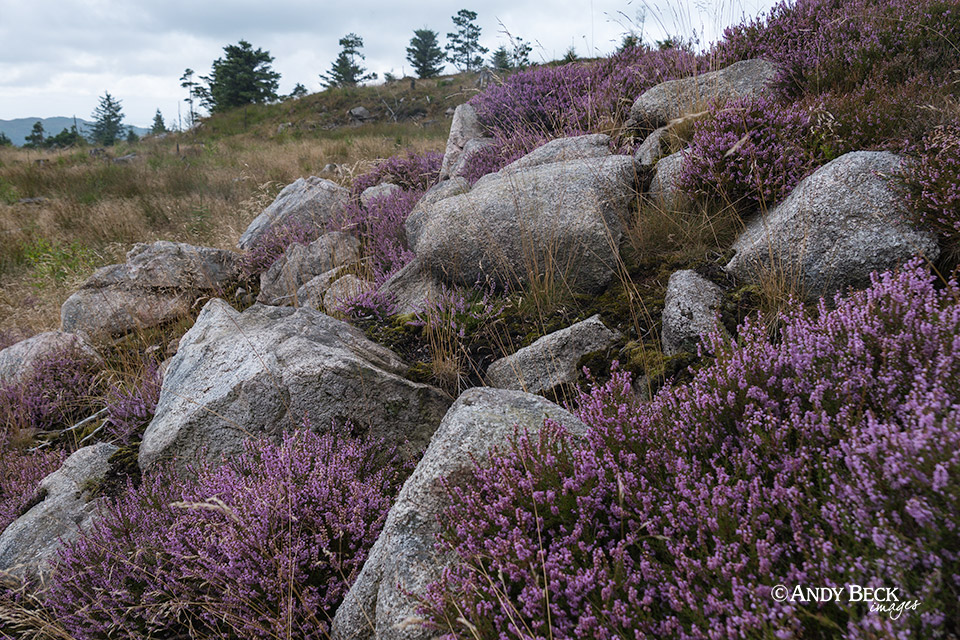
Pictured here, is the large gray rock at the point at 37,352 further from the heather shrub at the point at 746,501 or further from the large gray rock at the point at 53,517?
the heather shrub at the point at 746,501

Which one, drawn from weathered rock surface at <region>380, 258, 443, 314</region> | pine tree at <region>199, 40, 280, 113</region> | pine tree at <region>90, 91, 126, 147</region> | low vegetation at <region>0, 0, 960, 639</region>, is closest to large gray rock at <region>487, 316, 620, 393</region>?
low vegetation at <region>0, 0, 960, 639</region>

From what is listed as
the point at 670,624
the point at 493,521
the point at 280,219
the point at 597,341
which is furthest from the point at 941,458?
the point at 280,219

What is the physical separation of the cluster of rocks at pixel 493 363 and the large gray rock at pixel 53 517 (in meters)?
0.01

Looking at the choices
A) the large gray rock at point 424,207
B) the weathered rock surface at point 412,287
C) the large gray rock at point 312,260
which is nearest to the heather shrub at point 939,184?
the weathered rock surface at point 412,287

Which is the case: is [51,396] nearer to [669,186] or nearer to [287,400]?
[287,400]

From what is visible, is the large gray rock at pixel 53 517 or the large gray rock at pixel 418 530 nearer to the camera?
the large gray rock at pixel 418 530

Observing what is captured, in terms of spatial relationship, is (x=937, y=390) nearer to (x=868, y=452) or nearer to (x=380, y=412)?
(x=868, y=452)

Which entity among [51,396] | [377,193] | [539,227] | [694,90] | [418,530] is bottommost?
[51,396]

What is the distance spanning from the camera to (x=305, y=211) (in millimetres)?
8211

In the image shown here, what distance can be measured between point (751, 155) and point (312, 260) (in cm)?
506

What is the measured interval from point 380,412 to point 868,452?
2676 mm

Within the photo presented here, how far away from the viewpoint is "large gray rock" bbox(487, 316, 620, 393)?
3436mm

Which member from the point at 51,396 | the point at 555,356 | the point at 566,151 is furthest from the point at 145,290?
the point at 555,356

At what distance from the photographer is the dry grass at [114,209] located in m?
9.33
